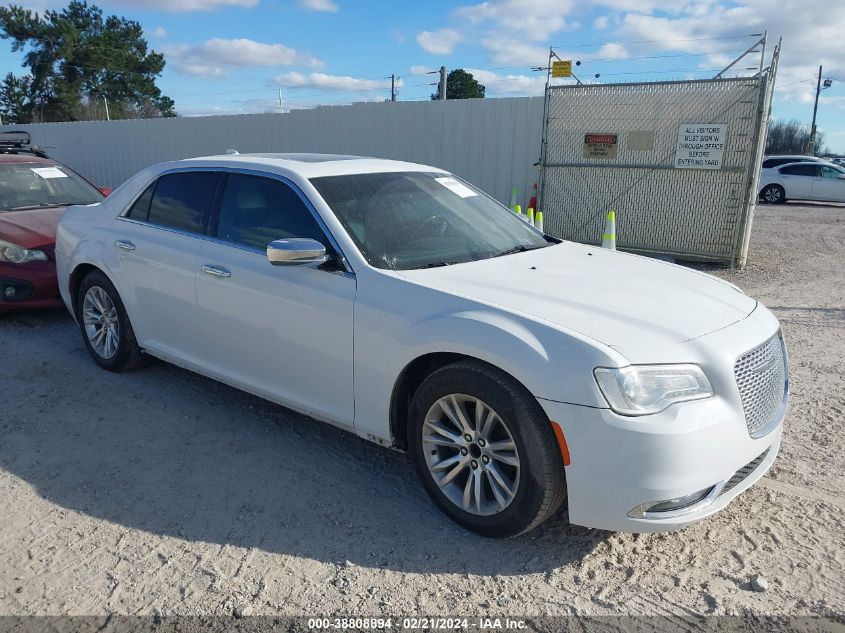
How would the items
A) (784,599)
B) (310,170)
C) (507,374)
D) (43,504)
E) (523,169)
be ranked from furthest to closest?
(523,169) → (310,170) → (43,504) → (507,374) → (784,599)

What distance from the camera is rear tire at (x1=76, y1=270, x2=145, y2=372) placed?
16.9 feet

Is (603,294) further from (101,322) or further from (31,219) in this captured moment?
(31,219)

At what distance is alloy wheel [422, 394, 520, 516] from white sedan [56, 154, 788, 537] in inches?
0.4

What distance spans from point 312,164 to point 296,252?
3.46 feet

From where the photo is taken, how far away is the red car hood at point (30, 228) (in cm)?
664

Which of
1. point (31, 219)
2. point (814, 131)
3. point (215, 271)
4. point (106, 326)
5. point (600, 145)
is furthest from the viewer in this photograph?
point (814, 131)

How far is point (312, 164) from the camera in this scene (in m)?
4.34

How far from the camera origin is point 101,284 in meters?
5.25

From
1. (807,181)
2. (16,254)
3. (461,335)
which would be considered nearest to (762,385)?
(461,335)

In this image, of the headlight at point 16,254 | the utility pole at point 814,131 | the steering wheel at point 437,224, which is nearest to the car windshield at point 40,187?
the headlight at point 16,254

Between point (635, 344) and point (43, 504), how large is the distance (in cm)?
305

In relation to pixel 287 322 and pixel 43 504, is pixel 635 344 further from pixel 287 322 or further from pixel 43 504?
pixel 43 504

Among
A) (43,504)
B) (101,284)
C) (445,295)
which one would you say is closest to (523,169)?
(101,284)

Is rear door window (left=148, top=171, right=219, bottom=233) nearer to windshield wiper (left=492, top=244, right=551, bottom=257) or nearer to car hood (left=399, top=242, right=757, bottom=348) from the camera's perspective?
car hood (left=399, top=242, right=757, bottom=348)
